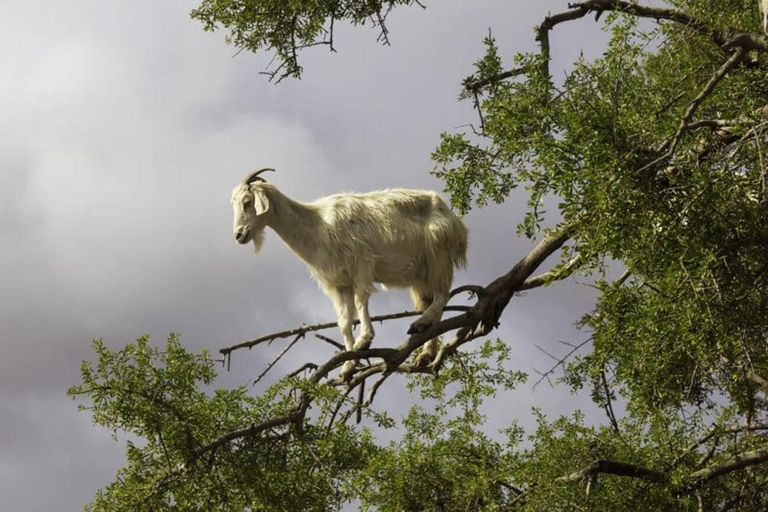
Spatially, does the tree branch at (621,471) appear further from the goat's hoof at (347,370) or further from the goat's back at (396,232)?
the goat's back at (396,232)

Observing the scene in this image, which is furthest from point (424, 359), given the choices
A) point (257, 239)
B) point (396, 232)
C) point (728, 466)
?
point (728, 466)

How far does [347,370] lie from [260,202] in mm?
1661

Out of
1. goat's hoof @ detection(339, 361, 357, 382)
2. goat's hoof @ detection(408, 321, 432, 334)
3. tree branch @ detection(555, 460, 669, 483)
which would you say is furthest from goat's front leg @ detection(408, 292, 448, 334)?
tree branch @ detection(555, 460, 669, 483)

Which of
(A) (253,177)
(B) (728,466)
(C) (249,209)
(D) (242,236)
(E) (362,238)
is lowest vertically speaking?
(B) (728,466)

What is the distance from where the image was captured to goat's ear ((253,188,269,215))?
9508 mm

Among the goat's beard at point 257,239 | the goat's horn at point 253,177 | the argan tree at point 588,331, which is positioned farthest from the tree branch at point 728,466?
the goat's horn at point 253,177

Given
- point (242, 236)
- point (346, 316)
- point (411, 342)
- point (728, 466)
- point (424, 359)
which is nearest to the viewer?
point (728, 466)

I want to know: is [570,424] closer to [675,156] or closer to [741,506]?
[741,506]

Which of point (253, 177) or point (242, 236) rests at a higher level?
point (253, 177)

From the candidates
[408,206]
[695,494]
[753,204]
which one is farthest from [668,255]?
[408,206]

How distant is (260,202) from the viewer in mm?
9531

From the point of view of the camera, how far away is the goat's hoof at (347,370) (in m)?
9.27

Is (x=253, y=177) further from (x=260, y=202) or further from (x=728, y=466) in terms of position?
(x=728, y=466)

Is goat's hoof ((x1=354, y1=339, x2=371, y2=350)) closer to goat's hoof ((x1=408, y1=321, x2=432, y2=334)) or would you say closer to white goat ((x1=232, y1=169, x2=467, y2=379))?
white goat ((x1=232, y1=169, x2=467, y2=379))
